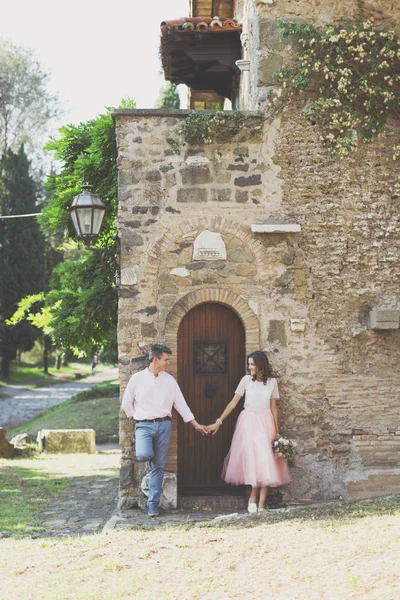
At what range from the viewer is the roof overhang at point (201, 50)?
1063cm

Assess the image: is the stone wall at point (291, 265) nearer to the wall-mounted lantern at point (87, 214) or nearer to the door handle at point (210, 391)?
the wall-mounted lantern at point (87, 214)

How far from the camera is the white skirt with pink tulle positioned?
823 cm

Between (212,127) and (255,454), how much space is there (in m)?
3.75

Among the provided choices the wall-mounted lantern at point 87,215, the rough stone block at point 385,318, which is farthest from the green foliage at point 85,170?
the rough stone block at point 385,318

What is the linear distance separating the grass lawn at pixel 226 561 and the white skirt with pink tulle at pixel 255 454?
3.43 feet

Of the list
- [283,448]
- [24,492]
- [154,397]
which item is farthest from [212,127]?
[24,492]

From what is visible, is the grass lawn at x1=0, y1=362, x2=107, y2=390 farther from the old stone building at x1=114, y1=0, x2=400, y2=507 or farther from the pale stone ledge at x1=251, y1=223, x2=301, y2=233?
the pale stone ledge at x1=251, y1=223, x2=301, y2=233

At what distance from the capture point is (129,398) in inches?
328

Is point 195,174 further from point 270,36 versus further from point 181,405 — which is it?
point 181,405

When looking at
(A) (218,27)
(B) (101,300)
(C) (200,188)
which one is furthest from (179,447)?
(A) (218,27)

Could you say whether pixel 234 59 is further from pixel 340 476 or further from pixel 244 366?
pixel 340 476

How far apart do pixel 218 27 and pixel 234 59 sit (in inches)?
28.8

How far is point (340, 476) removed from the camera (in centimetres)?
867

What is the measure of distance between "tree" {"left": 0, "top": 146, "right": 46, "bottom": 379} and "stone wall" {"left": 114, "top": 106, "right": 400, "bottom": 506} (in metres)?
26.1
